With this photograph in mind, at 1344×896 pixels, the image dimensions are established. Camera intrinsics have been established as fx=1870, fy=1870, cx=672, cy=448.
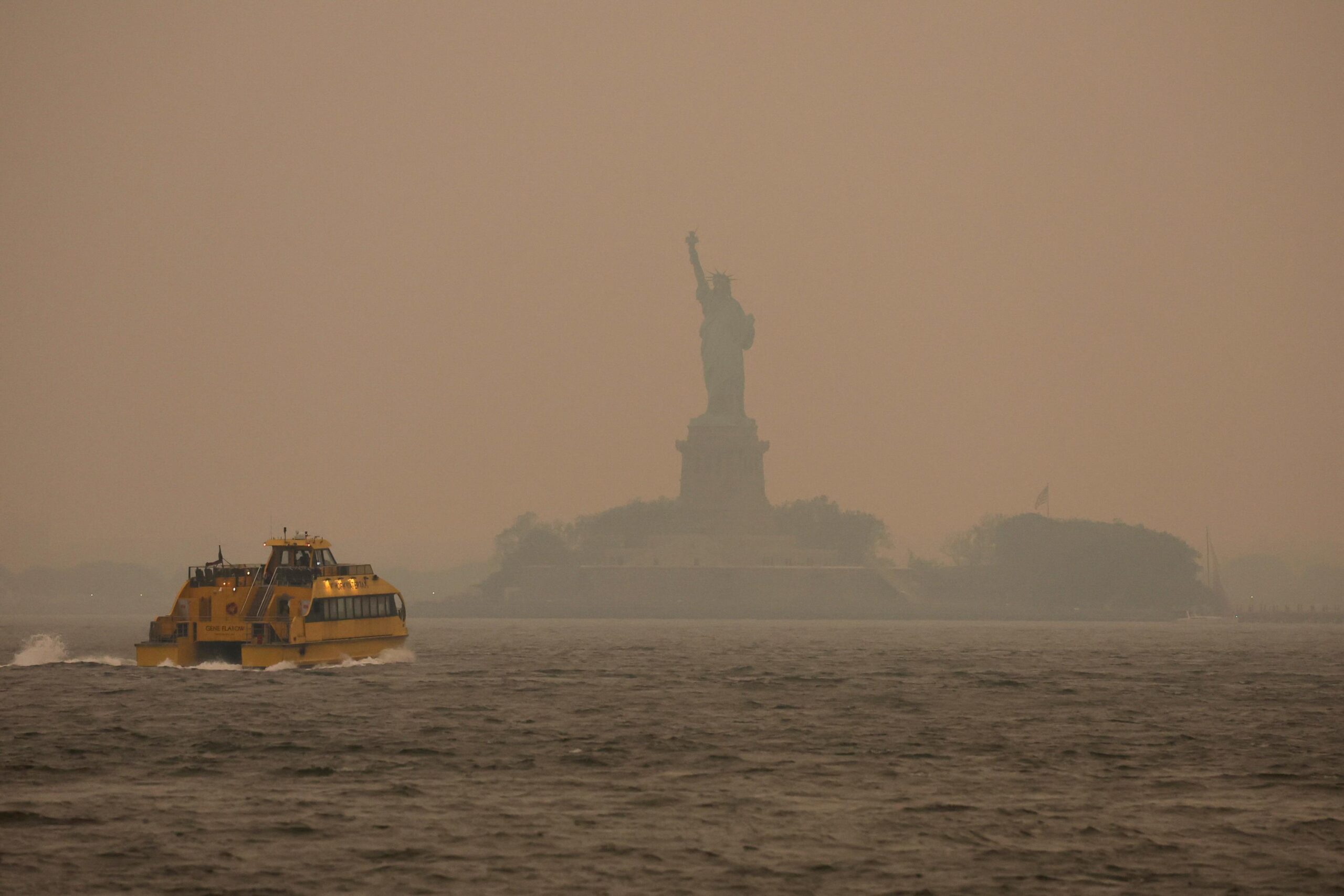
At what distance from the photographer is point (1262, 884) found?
30.5 m

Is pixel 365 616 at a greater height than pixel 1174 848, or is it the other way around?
pixel 365 616

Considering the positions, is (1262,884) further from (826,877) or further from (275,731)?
(275,731)

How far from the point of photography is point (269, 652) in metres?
73.6

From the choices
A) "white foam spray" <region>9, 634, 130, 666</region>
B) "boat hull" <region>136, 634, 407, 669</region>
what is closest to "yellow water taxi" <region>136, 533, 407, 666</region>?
"boat hull" <region>136, 634, 407, 669</region>

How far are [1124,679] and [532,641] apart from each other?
176ft

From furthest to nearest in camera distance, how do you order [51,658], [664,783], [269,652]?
[51,658]
[269,652]
[664,783]

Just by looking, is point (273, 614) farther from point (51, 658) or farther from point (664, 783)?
point (664, 783)

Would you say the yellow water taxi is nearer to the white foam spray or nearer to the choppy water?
the choppy water

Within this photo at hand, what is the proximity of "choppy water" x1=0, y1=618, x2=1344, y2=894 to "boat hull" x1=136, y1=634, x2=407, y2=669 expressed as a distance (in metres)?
0.81

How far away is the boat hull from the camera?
73.8 metres

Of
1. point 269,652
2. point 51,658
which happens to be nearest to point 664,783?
point 269,652

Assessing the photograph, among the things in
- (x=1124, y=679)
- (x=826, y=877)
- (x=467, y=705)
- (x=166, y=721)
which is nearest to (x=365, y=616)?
(x=467, y=705)

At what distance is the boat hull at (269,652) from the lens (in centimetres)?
7381

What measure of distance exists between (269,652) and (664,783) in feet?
117
